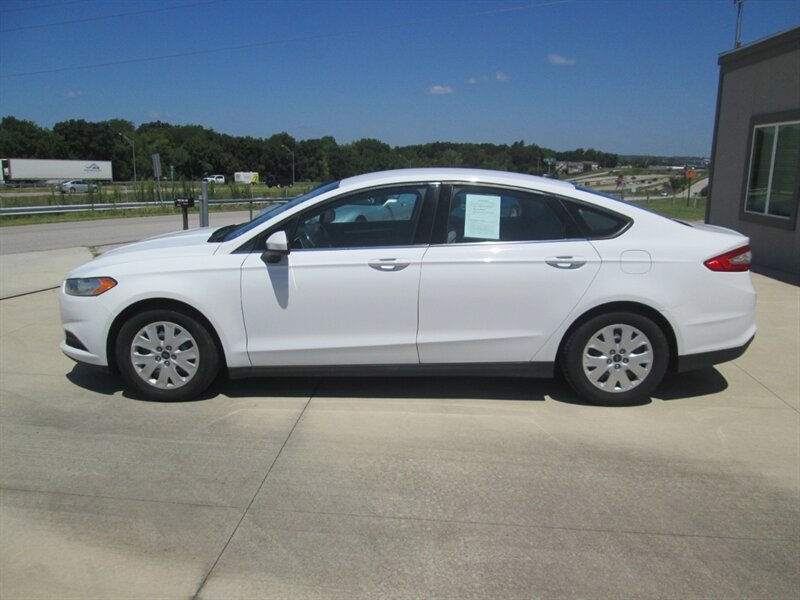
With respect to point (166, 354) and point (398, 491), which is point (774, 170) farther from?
point (166, 354)

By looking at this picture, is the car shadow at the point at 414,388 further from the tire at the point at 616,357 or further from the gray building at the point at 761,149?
the gray building at the point at 761,149

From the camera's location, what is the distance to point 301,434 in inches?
170

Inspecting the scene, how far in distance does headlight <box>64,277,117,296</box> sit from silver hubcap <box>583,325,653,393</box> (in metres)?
3.42

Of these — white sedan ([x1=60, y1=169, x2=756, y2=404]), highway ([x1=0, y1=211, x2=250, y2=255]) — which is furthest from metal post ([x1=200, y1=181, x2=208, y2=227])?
white sedan ([x1=60, y1=169, x2=756, y2=404])

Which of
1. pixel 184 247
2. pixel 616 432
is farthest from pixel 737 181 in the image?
pixel 184 247

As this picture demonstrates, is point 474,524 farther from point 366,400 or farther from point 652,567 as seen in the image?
point 366,400

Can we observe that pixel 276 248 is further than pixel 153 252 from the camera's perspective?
No

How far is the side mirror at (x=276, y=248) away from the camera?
446 cm

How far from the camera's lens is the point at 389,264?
4.57 m

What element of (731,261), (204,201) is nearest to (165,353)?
(731,261)

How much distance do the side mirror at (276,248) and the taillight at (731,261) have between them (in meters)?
2.92

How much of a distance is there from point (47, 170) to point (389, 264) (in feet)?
247

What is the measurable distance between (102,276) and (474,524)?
3.16 m

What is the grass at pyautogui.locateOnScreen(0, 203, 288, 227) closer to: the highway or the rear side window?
the highway
